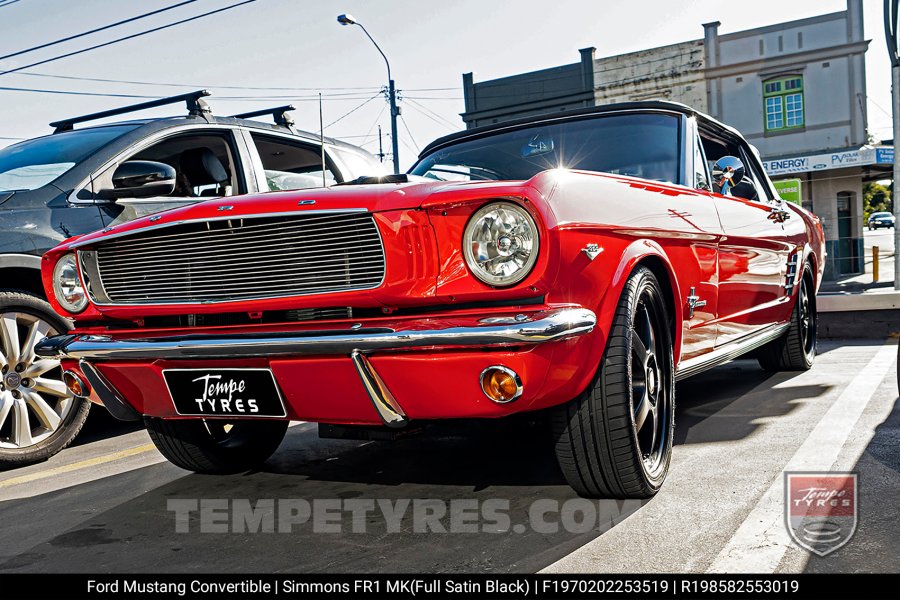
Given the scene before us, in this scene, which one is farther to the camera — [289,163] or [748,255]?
[289,163]

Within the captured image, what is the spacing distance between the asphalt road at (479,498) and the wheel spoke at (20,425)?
147mm

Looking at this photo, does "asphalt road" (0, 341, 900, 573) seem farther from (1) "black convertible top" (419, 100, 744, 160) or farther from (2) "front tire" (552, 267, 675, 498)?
(1) "black convertible top" (419, 100, 744, 160)

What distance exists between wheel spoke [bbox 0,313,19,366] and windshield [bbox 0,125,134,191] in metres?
0.77

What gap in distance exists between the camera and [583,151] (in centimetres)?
412

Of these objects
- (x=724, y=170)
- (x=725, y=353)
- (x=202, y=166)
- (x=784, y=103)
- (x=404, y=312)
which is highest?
(x=784, y=103)

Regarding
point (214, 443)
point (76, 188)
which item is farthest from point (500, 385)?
point (76, 188)

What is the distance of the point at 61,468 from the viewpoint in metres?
4.16

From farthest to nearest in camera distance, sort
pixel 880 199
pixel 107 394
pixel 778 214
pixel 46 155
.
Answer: pixel 880 199
pixel 778 214
pixel 46 155
pixel 107 394

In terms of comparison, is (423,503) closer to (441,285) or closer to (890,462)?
(441,285)

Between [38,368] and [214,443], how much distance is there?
1.24 meters

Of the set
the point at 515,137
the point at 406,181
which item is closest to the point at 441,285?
the point at 406,181

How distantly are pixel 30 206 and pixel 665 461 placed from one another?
345 centimetres

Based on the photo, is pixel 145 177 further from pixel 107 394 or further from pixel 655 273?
pixel 655 273

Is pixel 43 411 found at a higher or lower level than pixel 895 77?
lower
